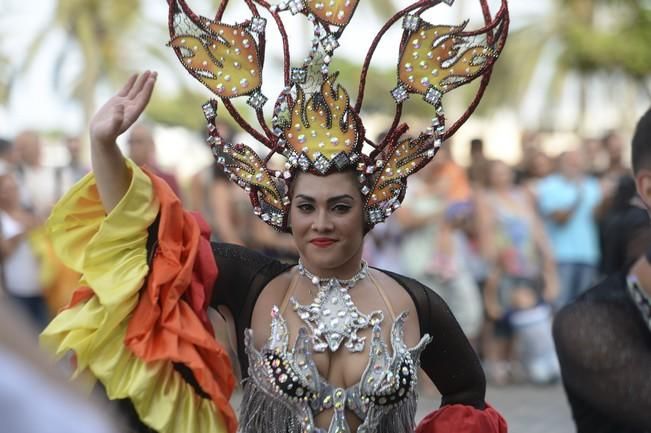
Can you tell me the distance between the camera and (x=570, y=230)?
9195 mm

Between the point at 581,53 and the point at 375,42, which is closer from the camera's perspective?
the point at 375,42

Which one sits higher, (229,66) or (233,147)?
(229,66)

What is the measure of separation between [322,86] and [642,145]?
2.89ft

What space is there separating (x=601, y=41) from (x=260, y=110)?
2881cm

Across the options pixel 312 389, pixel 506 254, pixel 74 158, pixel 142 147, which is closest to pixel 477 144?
pixel 506 254

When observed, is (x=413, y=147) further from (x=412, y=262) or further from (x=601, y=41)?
(x=601, y=41)

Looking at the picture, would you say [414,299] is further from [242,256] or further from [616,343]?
[616,343]

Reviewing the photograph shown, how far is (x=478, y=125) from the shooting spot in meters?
36.3

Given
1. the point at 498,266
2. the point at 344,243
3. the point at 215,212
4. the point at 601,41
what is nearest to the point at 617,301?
the point at 344,243

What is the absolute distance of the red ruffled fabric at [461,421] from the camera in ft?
10.6

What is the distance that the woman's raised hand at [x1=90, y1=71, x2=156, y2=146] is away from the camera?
2.98 m

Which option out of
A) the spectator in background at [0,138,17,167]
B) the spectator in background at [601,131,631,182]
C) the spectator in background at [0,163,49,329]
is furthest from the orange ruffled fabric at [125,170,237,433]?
the spectator in background at [601,131,631,182]

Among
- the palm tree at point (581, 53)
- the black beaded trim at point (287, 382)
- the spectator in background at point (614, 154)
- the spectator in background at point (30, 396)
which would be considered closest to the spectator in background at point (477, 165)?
the spectator in background at point (614, 154)

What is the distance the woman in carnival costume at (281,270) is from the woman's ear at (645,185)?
0.62 metres
